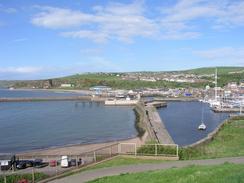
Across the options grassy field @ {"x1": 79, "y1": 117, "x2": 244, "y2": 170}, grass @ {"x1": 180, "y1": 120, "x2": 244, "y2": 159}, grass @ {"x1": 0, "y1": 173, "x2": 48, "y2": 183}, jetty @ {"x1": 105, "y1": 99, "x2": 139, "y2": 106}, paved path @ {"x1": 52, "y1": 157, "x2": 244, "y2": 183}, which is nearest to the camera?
paved path @ {"x1": 52, "y1": 157, "x2": 244, "y2": 183}

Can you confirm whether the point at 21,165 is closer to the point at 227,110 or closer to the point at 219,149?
the point at 219,149

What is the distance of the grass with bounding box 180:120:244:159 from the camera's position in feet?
82.3

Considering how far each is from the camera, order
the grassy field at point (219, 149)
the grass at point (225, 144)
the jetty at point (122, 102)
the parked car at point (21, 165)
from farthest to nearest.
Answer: the jetty at point (122, 102) → the grass at point (225, 144) → the parked car at point (21, 165) → the grassy field at point (219, 149)

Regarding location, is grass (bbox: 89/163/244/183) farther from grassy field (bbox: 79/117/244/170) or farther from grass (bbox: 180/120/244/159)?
grass (bbox: 180/120/244/159)

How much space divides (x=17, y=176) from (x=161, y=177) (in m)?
8.47

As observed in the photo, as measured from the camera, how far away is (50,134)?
176ft

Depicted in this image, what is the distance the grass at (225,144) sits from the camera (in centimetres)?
2508

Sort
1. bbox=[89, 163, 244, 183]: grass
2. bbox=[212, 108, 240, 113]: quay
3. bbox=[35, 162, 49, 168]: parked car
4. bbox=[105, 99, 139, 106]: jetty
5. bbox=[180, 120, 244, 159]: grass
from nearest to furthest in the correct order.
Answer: bbox=[89, 163, 244, 183]: grass, bbox=[35, 162, 49, 168]: parked car, bbox=[180, 120, 244, 159]: grass, bbox=[212, 108, 240, 113]: quay, bbox=[105, 99, 139, 106]: jetty

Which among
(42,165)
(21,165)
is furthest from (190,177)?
(21,165)

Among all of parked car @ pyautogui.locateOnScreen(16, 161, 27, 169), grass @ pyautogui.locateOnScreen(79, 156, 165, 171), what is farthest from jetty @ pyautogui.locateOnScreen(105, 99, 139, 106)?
grass @ pyautogui.locateOnScreen(79, 156, 165, 171)

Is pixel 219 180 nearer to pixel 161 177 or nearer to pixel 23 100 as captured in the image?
pixel 161 177

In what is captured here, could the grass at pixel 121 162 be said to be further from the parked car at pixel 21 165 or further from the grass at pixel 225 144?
the parked car at pixel 21 165

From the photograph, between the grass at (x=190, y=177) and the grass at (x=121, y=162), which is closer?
the grass at (x=190, y=177)

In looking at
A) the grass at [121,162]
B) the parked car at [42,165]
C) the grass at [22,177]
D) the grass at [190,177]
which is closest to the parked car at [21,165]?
the parked car at [42,165]
